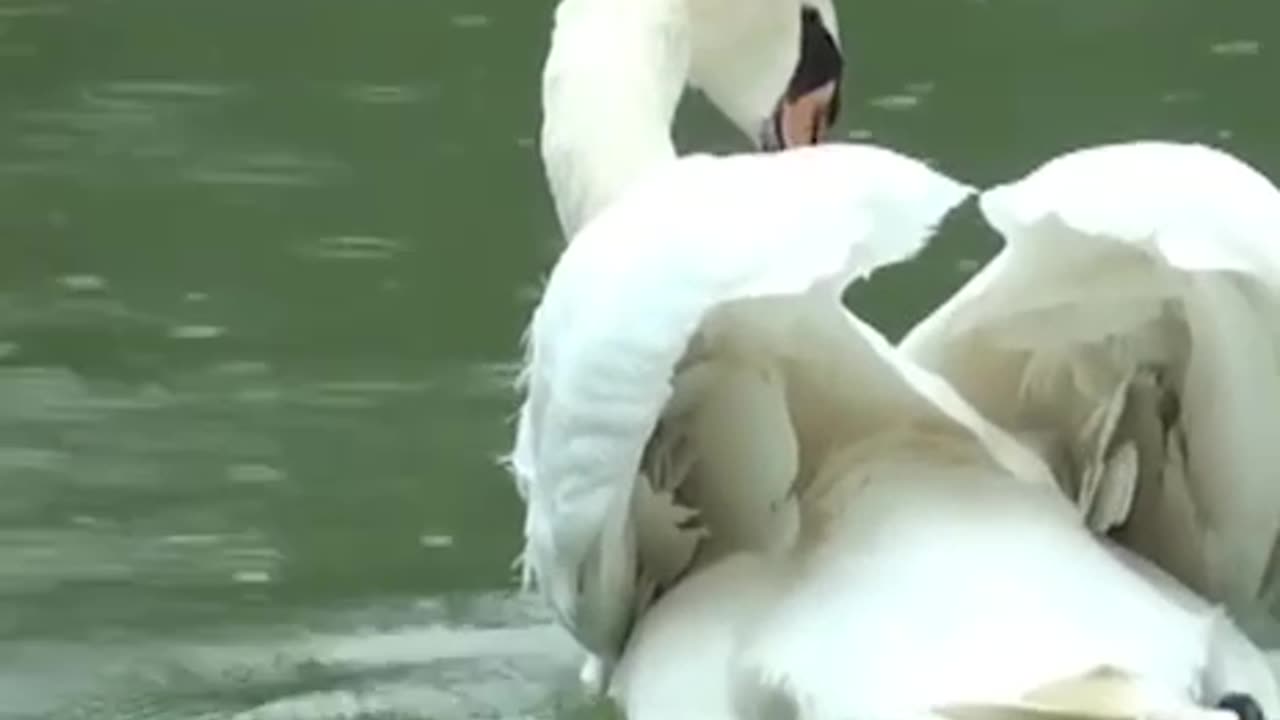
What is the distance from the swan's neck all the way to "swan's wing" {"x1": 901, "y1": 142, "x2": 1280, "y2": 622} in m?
0.42

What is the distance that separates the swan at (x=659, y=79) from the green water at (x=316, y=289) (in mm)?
522

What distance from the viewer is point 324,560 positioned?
4.65m

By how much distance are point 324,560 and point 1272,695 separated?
1388mm

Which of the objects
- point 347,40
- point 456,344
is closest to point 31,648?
point 456,344

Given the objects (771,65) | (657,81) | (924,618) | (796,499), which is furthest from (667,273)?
(771,65)

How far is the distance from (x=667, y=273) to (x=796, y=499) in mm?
416

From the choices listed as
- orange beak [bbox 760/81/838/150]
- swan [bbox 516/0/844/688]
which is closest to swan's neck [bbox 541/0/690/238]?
swan [bbox 516/0/844/688]

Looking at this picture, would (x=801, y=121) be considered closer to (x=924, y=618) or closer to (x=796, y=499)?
(x=796, y=499)

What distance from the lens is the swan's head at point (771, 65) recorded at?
4449 millimetres

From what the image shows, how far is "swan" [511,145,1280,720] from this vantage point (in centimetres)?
321

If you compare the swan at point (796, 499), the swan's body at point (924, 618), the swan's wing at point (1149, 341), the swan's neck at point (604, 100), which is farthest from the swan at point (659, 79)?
the swan's body at point (924, 618)

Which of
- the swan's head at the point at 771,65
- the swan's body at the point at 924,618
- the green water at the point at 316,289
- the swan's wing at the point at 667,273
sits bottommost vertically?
the green water at the point at 316,289

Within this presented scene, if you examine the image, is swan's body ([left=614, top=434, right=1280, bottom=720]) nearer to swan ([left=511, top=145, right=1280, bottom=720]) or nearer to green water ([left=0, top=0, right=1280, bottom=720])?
swan ([left=511, top=145, right=1280, bottom=720])

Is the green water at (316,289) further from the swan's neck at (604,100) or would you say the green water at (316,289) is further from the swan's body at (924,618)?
the swan's body at (924,618)
